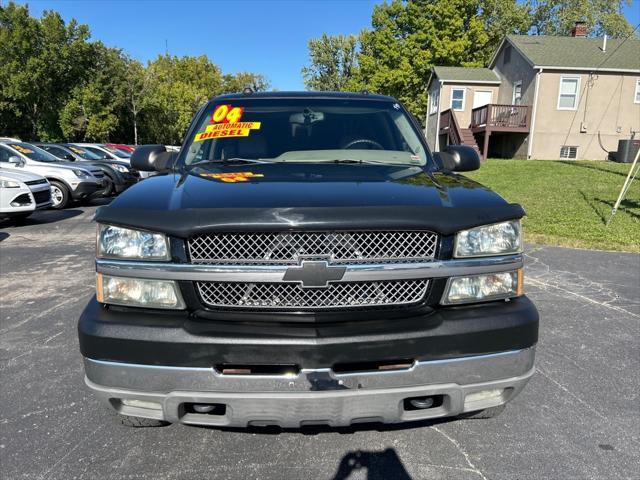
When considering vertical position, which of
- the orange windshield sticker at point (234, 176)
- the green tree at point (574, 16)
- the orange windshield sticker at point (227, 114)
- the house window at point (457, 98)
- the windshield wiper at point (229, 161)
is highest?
the green tree at point (574, 16)

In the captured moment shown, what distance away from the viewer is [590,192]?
1329 cm

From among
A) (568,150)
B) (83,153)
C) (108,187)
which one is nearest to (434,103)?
(568,150)

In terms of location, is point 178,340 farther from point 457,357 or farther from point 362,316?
point 457,357

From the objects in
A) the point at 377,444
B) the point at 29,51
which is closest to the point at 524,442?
the point at 377,444

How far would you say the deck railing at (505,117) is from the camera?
24672 mm

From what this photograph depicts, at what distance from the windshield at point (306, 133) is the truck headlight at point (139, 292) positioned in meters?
1.34

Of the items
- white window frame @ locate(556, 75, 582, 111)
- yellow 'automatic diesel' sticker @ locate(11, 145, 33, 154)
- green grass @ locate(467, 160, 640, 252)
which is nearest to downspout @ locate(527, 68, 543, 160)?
white window frame @ locate(556, 75, 582, 111)

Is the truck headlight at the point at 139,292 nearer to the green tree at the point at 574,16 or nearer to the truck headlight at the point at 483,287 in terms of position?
the truck headlight at the point at 483,287

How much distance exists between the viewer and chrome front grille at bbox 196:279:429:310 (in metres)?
2.10

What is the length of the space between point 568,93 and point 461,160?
2489cm

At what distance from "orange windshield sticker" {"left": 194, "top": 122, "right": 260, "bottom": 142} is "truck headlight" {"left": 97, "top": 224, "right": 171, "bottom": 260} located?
1.49 metres

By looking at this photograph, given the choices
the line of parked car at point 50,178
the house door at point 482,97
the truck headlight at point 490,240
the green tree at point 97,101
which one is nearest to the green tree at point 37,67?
the green tree at point 97,101

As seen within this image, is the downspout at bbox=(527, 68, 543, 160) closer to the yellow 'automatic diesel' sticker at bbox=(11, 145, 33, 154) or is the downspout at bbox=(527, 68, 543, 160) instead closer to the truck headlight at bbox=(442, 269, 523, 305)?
the yellow 'automatic diesel' sticker at bbox=(11, 145, 33, 154)

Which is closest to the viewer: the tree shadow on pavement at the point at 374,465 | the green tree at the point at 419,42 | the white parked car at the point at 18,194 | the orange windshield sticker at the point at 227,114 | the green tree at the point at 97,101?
the tree shadow on pavement at the point at 374,465
